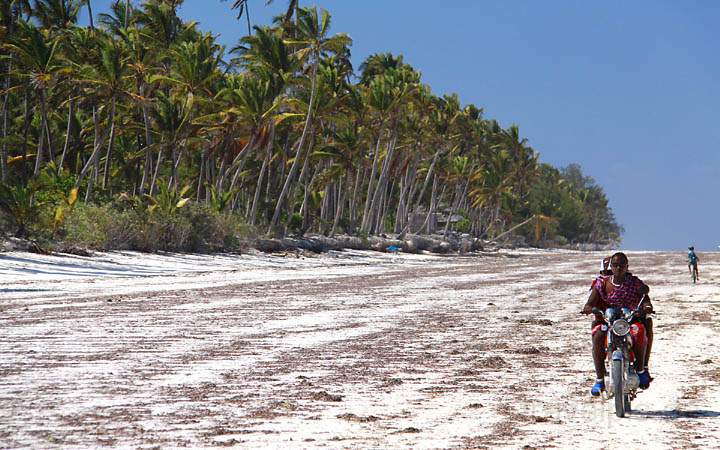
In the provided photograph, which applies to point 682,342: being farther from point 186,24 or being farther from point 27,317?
point 186,24

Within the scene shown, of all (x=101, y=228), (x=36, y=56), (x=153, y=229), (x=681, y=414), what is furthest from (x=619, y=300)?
(x=36, y=56)

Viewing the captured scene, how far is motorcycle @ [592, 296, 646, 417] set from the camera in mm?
7414

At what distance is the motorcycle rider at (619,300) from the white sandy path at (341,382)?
381mm

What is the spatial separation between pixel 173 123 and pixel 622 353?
141 feet

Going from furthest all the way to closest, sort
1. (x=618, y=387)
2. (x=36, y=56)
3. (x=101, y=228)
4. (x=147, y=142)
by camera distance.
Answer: (x=147, y=142) → (x=36, y=56) → (x=101, y=228) → (x=618, y=387)

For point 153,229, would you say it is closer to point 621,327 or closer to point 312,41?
point 312,41

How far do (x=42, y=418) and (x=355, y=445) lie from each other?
2276 millimetres

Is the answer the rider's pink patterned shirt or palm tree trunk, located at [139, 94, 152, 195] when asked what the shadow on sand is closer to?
the rider's pink patterned shirt

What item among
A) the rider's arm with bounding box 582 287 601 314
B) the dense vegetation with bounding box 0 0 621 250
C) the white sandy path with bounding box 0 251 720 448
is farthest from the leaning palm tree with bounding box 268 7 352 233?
the rider's arm with bounding box 582 287 601 314

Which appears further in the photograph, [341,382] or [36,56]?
[36,56]

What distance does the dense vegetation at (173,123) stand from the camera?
38594 mm

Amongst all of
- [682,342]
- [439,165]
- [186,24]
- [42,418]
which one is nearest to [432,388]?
[42,418]

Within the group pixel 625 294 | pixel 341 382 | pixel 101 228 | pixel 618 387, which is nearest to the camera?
pixel 618 387

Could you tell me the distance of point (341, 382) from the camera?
8.99m
